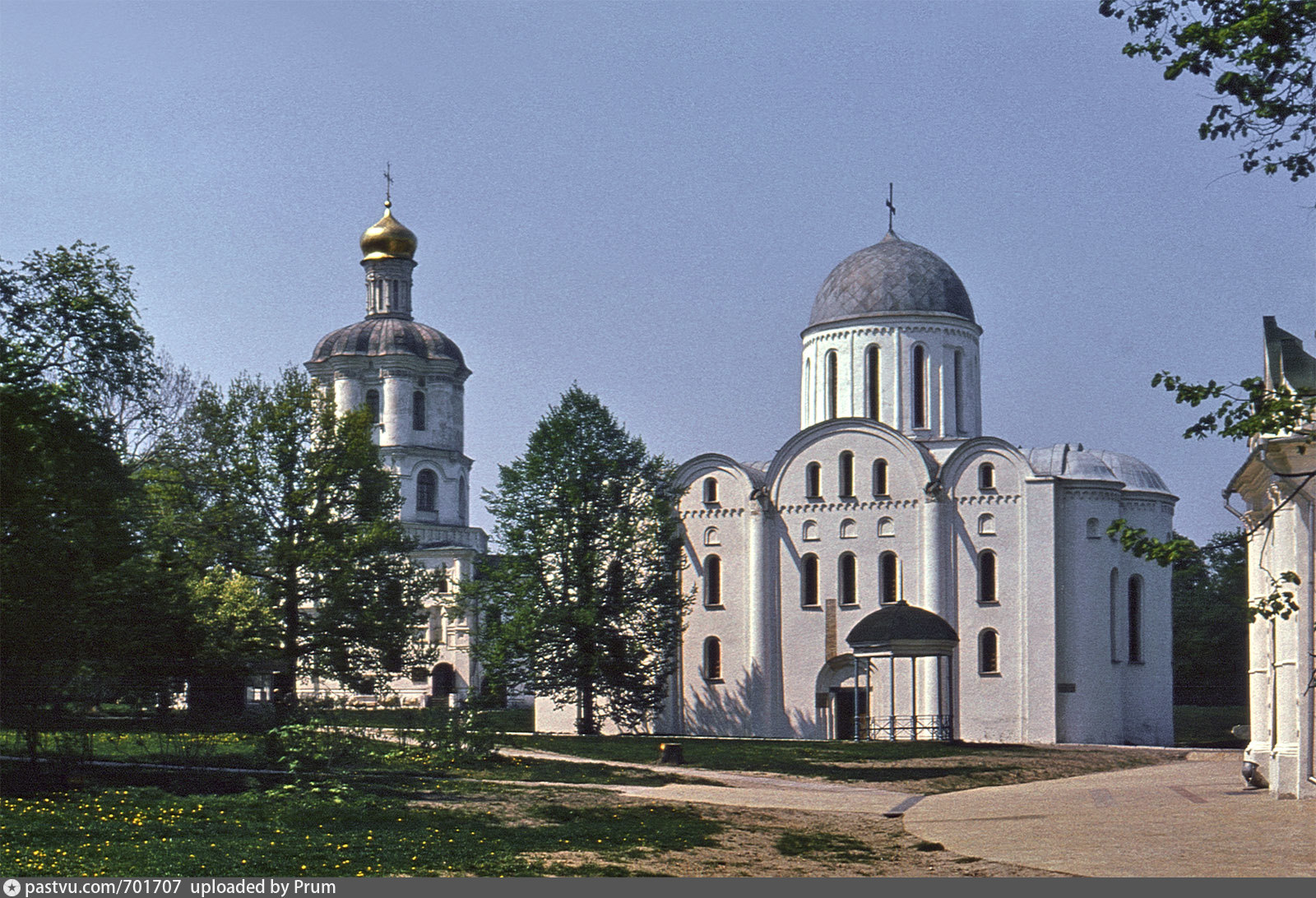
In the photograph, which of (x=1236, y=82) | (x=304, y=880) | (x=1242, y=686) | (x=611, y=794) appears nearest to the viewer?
(x=304, y=880)

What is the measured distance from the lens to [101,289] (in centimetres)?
2503

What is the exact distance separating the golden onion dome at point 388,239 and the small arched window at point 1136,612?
106 feet

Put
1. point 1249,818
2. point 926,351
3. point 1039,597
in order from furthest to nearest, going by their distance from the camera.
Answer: point 926,351 → point 1039,597 → point 1249,818

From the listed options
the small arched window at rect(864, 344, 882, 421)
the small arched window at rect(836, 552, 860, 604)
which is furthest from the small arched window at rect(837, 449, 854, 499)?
the small arched window at rect(864, 344, 882, 421)

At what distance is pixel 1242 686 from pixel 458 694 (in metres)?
30.6

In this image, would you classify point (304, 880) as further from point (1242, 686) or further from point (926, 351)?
point (1242, 686)

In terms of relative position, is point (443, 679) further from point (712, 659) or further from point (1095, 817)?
Result: point (1095, 817)

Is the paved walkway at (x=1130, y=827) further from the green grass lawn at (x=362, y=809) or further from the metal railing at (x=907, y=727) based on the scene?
the metal railing at (x=907, y=727)

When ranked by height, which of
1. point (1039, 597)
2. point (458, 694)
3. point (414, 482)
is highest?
point (414, 482)

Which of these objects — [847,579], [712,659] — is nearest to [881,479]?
[847,579]

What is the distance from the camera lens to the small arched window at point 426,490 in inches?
2501

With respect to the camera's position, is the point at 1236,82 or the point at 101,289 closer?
the point at 1236,82

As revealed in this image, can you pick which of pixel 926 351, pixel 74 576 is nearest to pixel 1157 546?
pixel 74 576

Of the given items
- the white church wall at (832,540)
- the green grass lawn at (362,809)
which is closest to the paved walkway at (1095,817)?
the green grass lawn at (362,809)
